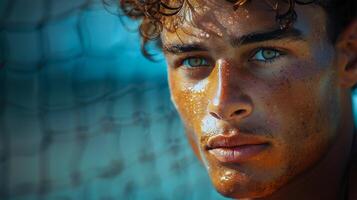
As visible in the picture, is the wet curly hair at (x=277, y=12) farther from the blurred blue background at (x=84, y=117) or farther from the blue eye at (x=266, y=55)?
the blurred blue background at (x=84, y=117)

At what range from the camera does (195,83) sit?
125 centimetres

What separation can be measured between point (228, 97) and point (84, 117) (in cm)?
196

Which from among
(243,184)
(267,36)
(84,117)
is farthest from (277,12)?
(84,117)

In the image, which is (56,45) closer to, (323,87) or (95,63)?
(95,63)

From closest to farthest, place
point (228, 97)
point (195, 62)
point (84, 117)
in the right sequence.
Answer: point (228, 97)
point (195, 62)
point (84, 117)

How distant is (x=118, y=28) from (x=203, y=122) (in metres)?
1.60

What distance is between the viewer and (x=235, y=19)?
1.17 m

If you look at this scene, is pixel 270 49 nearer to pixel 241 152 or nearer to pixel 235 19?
pixel 235 19

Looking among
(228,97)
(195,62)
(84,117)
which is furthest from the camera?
(84,117)

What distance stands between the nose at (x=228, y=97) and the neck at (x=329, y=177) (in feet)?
0.62

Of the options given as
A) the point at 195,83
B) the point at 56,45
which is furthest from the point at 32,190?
the point at 195,83

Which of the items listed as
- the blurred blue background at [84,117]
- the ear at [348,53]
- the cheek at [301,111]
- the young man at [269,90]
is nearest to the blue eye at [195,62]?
the young man at [269,90]

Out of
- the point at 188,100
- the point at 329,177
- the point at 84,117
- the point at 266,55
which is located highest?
the point at 266,55

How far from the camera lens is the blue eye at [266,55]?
118cm
